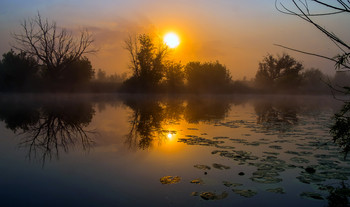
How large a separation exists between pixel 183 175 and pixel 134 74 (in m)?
45.9

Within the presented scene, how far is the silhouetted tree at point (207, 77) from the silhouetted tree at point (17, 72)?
33.1m

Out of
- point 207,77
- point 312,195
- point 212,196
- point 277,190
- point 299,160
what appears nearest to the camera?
point 212,196

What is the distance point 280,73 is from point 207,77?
71.3ft

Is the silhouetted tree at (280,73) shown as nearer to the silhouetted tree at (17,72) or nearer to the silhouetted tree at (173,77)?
the silhouetted tree at (173,77)

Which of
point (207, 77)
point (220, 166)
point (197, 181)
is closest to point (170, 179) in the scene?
point (197, 181)

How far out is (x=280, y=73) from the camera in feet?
223

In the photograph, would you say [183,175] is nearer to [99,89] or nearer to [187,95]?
[99,89]

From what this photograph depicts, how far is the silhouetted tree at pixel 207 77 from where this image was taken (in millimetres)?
61378

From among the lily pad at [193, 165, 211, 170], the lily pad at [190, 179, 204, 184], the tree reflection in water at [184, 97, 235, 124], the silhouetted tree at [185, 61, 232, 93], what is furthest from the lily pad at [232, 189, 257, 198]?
the silhouetted tree at [185, 61, 232, 93]

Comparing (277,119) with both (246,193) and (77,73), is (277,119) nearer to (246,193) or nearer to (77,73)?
(246,193)

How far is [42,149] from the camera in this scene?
876 centimetres

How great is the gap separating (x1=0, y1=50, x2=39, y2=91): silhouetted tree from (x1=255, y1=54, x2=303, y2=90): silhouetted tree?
2208 inches

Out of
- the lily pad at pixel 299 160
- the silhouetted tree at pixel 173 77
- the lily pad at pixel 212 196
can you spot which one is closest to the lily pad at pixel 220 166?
the lily pad at pixel 212 196

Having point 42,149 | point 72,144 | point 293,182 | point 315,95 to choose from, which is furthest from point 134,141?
point 315,95
